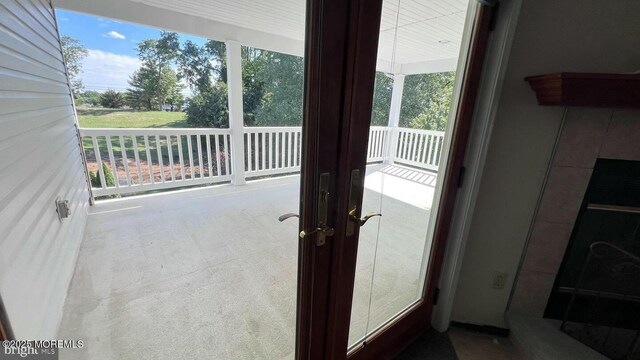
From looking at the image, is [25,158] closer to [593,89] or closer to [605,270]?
[593,89]

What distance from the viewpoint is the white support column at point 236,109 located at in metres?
3.32

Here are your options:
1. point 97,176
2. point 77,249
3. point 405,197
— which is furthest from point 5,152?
point 97,176

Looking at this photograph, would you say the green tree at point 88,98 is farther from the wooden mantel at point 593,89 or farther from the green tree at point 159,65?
the wooden mantel at point 593,89

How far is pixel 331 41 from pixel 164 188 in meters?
3.53

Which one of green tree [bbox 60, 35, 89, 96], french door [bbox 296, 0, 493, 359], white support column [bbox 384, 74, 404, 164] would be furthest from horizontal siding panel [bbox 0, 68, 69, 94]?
white support column [bbox 384, 74, 404, 164]

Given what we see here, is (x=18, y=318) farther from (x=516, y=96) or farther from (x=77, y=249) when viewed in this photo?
(x=516, y=96)

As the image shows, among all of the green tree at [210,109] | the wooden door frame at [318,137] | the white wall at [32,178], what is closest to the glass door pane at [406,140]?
the wooden door frame at [318,137]

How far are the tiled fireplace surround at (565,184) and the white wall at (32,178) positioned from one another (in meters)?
2.47

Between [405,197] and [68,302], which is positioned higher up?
[405,197]

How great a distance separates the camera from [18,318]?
41.8 inches

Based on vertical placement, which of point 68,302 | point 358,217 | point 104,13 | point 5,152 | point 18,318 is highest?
point 104,13

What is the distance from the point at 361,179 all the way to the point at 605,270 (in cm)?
163

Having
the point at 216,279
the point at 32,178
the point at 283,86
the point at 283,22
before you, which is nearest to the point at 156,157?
the point at 32,178

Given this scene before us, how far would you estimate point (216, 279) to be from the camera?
1910mm
